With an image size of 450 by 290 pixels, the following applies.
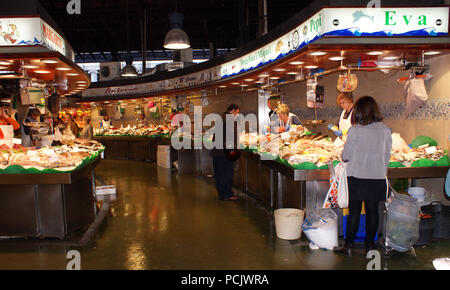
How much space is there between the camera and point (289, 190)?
6004 millimetres

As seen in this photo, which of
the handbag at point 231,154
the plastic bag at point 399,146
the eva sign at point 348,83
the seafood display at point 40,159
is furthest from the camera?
the handbag at point 231,154

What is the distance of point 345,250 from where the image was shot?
4.67m

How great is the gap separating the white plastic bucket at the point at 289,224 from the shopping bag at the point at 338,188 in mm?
573

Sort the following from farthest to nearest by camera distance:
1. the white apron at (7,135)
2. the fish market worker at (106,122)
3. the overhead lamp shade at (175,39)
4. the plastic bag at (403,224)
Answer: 1. the fish market worker at (106,122)
2. the overhead lamp shade at (175,39)
3. the white apron at (7,135)
4. the plastic bag at (403,224)

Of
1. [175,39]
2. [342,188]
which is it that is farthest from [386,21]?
[175,39]

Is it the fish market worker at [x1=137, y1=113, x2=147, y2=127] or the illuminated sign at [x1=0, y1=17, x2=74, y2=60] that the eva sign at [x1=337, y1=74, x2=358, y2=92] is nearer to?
the illuminated sign at [x1=0, y1=17, x2=74, y2=60]

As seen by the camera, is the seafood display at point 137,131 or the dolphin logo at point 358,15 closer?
the dolphin logo at point 358,15

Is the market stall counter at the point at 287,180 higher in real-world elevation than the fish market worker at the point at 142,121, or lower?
lower

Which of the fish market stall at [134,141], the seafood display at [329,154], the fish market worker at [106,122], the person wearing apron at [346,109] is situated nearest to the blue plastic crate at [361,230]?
the seafood display at [329,154]

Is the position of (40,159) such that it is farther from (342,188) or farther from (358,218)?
(358,218)

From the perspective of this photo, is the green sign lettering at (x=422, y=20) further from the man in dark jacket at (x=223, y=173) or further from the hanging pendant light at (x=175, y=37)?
the hanging pendant light at (x=175, y=37)

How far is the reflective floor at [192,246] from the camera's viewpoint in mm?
4422

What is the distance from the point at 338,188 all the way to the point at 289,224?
98 centimetres

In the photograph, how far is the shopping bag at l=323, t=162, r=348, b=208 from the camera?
4.52m
